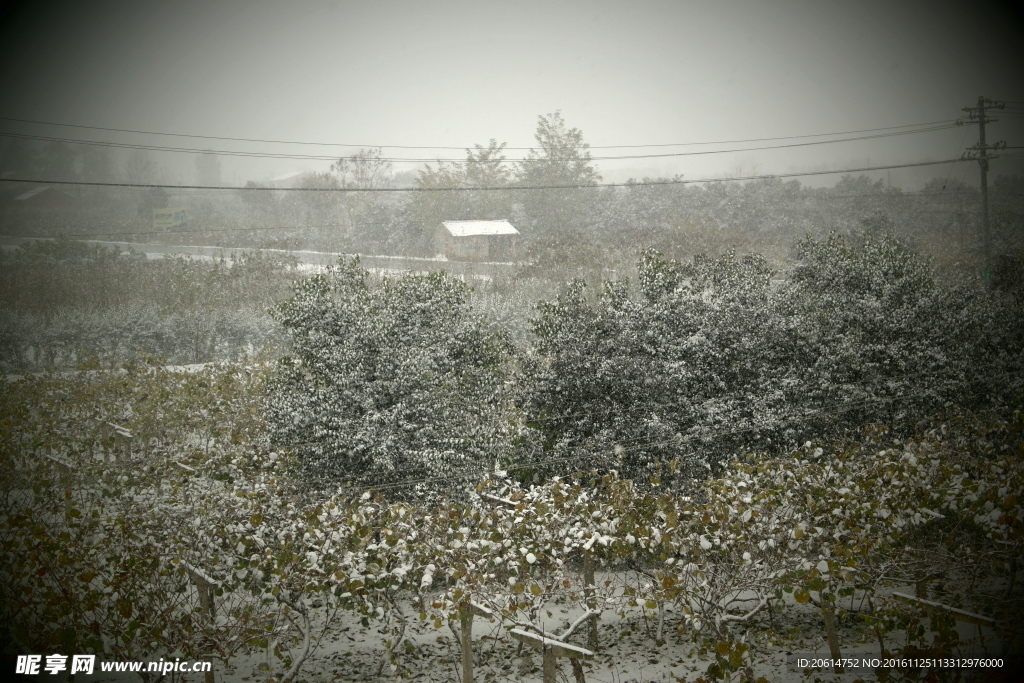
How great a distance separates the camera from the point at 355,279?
13180 mm

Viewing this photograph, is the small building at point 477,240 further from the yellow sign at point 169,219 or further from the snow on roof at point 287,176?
the yellow sign at point 169,219

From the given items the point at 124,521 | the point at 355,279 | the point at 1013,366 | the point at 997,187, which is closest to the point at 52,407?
the point at 355,279

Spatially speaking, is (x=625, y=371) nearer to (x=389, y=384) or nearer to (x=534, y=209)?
(x=389, y=384)

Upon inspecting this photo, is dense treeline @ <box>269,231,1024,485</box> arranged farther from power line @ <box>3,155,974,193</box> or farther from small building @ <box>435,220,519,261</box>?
power line @ <box>3,155,974,193</box>

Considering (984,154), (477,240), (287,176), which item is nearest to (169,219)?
(287,176)

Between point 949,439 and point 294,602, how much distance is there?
10.9 meters

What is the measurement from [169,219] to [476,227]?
640 inches

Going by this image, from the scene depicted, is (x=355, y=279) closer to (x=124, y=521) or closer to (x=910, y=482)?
(x=124, y=521)

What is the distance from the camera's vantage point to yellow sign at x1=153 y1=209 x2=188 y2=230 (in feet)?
97.5

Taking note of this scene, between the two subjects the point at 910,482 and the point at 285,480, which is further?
the point at 285,480

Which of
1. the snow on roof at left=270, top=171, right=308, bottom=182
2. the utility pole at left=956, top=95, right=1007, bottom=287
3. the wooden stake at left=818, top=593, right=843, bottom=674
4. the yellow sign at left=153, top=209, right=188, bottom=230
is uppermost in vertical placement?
the snow on roof at left=270, top=171, right=308, bottom=182

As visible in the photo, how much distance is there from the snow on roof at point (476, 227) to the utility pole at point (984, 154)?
47.3ft

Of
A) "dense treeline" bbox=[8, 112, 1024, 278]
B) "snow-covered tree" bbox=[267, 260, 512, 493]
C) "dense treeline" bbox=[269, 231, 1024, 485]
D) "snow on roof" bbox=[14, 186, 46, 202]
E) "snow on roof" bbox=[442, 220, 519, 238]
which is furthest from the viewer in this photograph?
"snow on roof" bbox=[14, 186, 46, 202]

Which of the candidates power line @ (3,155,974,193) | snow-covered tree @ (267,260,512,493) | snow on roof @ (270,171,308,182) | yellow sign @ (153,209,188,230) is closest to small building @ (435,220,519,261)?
power line @ (3,155,974,193)
